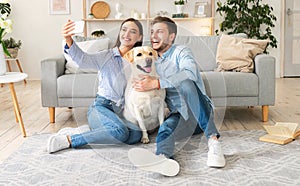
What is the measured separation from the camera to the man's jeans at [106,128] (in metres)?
2.63

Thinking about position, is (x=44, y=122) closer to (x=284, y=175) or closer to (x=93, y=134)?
(x=93, y=134)

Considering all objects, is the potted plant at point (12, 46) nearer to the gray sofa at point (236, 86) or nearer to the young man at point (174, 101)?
the gray sofa at point (236, 86)

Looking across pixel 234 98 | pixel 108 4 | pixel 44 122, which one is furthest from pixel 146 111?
pixel 108 4

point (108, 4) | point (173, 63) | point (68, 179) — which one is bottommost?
point (68, 179)

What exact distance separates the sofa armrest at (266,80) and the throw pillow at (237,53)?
0.40ft

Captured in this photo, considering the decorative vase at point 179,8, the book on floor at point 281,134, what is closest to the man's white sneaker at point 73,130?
the book on floor at point 281,134

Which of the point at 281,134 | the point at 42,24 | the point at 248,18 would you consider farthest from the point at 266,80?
the point at 42,24

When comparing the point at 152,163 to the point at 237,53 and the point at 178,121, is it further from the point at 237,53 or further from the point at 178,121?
the point at 237,53

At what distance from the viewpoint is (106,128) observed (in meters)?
2.74

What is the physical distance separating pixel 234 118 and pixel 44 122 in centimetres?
161

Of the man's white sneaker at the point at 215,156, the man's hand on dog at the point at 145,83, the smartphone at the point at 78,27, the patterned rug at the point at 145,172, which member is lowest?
the patterned rug at the point at 145,172

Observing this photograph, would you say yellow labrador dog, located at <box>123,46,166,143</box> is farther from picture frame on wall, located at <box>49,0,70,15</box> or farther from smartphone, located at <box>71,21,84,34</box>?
picture frame on wall, located at <box>49,0,70,15</box>

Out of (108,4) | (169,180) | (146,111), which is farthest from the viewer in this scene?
(108,4)

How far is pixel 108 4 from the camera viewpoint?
662cm
